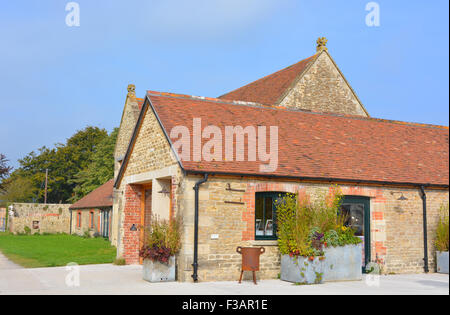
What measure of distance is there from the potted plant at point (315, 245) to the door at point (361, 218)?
5.26 feet

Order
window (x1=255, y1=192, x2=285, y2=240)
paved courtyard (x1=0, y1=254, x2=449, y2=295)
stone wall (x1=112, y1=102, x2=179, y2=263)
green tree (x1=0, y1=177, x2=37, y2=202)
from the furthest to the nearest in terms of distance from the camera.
Answer: green tree (x1=0, y1=177, x2=37, y2=202)
stone wall (x1=112, y1=102, x2=179, y2=263)
window (x1=255, y1=192, x2=285, y2=240)
paved courtyard (x1=0, y1=254, x2=449, y2=295)

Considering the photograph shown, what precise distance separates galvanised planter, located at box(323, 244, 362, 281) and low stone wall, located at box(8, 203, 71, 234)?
106 ft

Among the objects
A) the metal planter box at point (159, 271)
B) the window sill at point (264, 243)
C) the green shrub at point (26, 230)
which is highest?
the window sill at point (264, 243)

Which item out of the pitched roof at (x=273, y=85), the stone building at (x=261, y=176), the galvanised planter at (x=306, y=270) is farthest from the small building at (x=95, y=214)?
the galvanised planter at (x=306, y=270)

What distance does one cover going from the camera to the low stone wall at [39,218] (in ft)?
126

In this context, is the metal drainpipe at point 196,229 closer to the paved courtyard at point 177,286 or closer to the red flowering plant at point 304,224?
the paved courtyard at point 177,286

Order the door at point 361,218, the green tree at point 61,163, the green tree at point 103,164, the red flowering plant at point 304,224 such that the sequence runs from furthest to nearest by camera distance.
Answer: the green tree at point 61,163 → the green tree at point 103,164 → the door at point 361,218 → the red flowering plant at point 304,224

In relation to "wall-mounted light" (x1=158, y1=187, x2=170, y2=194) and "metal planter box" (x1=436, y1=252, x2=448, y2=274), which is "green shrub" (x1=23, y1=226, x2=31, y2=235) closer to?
"wall-mounted light" (x1=158, y1=187, x2=170, y2=194)

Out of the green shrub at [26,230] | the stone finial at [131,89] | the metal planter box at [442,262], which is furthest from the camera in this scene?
the green shrub at [26,230]

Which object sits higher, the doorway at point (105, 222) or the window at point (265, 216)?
the window at point (265, 216)

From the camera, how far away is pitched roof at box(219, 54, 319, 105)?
21.2 metres

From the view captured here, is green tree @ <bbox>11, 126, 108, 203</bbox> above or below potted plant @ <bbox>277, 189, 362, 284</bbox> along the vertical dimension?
above

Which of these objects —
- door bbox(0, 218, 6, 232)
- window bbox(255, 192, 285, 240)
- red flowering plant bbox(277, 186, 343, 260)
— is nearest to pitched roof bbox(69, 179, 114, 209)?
door bbox(0, 218, 6, 232)
